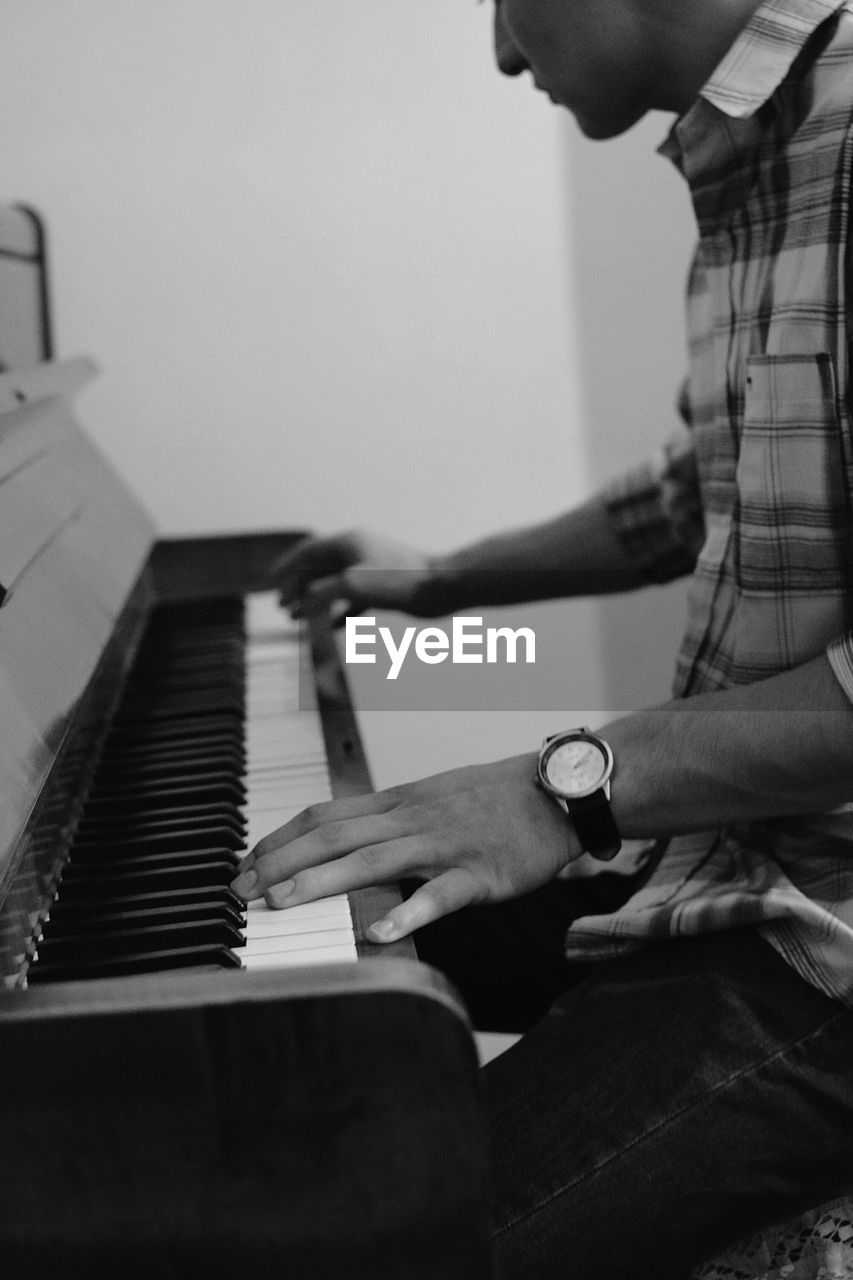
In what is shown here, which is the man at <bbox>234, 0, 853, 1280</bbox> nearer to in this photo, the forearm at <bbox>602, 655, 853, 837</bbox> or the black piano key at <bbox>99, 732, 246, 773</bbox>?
the forearm at <bbox>602, 655, 853, 837</bbox>

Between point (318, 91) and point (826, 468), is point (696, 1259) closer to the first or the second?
point (826, 468)

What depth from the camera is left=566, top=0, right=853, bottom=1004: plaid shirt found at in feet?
2.98

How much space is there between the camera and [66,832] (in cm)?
86

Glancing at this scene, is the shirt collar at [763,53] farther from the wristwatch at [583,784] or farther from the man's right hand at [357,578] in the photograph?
the man's right hand at [357,578]

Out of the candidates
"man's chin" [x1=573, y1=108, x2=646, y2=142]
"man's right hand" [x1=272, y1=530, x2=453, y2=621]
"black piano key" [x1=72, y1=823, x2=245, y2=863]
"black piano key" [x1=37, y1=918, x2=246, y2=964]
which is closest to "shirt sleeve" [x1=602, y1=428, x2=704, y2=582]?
"man's right hand" [x1=272, y1=530, x2=453, y2=621]

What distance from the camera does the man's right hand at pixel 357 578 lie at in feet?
4.89

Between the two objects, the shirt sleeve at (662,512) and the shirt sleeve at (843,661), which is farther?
the shirt sleeve at (662,512)

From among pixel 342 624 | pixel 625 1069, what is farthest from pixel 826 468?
pixel 342 624

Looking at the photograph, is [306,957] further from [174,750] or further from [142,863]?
[174,750]

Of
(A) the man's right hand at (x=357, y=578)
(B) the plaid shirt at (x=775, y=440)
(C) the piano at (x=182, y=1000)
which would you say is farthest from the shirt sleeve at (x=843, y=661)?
(A) the man's right hand at (x=357, y=578)

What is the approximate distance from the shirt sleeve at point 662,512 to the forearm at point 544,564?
0.05ft

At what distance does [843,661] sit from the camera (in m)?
0.83

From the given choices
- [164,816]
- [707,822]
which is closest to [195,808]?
[164,816]

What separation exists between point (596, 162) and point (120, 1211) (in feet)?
5.41
